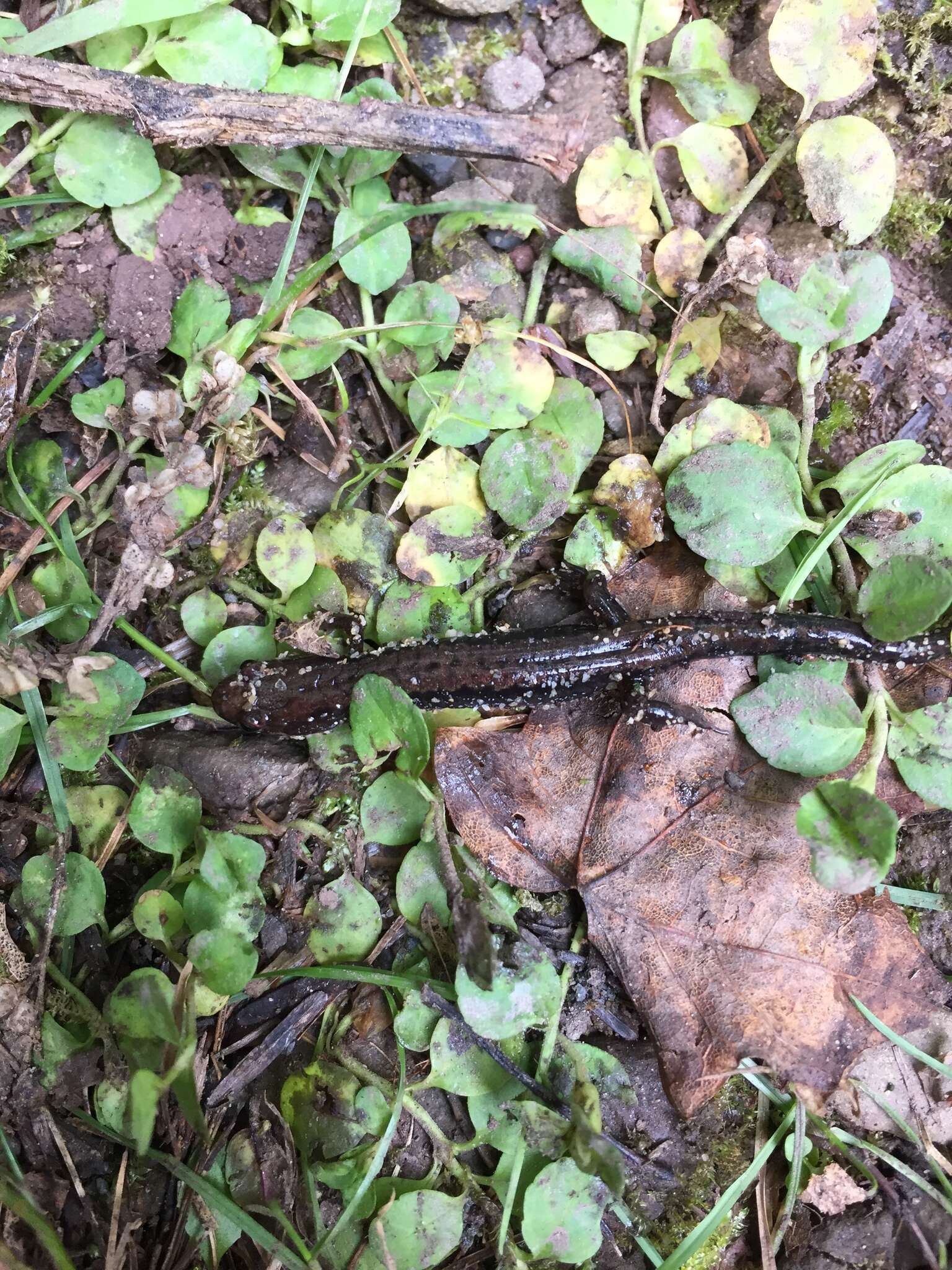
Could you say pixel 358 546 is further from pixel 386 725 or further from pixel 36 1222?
pixel 36 1222

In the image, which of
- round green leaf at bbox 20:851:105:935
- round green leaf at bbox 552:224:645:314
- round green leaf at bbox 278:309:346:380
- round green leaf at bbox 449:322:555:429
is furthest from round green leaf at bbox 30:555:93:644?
round green leaf at bbox 552:224:645:314

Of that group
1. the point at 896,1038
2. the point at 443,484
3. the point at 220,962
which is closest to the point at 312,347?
the point at 443,484

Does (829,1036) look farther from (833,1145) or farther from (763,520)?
(763,520)

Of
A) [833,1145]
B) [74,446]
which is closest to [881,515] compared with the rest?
[833,1145]

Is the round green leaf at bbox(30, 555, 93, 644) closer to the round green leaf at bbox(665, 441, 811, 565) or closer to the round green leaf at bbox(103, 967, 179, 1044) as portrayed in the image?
the round green leaf at bbox(103, 967, 179, 1044)

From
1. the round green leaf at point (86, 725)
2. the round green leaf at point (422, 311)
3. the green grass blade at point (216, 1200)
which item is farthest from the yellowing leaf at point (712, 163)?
the green grass blade at point (216, 1200)

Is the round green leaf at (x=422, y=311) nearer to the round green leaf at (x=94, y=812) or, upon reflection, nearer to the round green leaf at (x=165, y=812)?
the round green leaf at (x=165, y=812)
